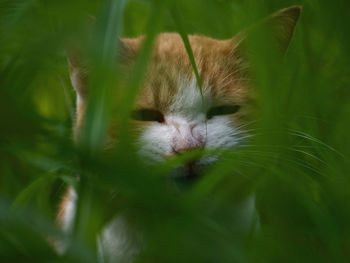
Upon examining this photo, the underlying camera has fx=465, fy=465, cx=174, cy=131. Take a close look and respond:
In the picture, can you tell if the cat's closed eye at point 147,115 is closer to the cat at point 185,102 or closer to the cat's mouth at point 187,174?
the cat at point 185,102

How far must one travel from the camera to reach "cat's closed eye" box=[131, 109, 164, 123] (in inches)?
49.9

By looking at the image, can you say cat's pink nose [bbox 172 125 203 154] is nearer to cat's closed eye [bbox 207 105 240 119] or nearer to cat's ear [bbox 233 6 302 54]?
cat's closed eye [bbox 207 105 240 119]

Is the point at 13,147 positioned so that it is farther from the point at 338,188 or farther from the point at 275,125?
the point at 338,188

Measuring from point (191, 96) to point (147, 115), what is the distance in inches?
5.2

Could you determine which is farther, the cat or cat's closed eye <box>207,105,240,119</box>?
cat's closed eye <box>207,105,240,119</box>

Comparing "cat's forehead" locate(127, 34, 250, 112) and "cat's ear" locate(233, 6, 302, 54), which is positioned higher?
"cat's ear" locate(233, 6, 302, 54)

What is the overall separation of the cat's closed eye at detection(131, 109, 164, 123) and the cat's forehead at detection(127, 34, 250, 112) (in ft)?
0.05

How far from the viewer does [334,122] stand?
123 cm

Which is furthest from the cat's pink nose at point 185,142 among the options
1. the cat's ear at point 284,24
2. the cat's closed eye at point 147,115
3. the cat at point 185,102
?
the cat's ear at point 284,24

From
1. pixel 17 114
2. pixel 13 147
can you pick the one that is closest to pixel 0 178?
pixel 13 147

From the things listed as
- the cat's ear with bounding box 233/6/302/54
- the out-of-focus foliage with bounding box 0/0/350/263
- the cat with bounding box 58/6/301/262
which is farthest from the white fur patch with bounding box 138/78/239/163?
the cat's ear with bounding box 233/6/302/54

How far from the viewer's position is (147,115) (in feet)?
4.17

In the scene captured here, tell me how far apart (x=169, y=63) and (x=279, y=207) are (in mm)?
560

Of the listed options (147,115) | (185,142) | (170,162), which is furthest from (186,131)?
(170,162)
